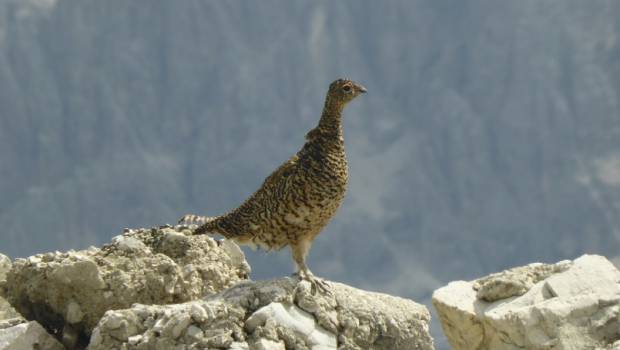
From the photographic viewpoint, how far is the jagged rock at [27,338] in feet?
27.7

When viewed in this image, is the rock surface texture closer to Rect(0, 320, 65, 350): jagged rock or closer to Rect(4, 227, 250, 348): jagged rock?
Rect(4, 227, 250, 348): jagged rock

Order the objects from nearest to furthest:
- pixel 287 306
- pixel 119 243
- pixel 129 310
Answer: pixel 129 310 → pixel 287 306 → pixel 119 243

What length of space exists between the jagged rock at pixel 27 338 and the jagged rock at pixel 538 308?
3811 millimetres

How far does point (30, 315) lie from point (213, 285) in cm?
150

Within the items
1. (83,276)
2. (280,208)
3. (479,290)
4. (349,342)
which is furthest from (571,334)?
(83,276)

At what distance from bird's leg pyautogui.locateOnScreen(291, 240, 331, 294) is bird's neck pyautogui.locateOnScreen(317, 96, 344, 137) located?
1.02 m

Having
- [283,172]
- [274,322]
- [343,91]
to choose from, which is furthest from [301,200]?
[274,322]

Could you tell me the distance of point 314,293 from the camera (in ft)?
29.8

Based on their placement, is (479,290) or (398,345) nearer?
(398,345)

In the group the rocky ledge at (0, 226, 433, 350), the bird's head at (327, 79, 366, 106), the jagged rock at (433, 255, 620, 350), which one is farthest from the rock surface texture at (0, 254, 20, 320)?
the jagged rock at (433, 255, 620, 350)

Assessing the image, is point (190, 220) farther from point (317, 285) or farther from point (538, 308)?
point (538, 308)

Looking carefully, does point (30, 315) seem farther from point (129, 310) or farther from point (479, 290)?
point (479, 290)

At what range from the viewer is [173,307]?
830cm

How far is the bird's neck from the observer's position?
1033 cm
